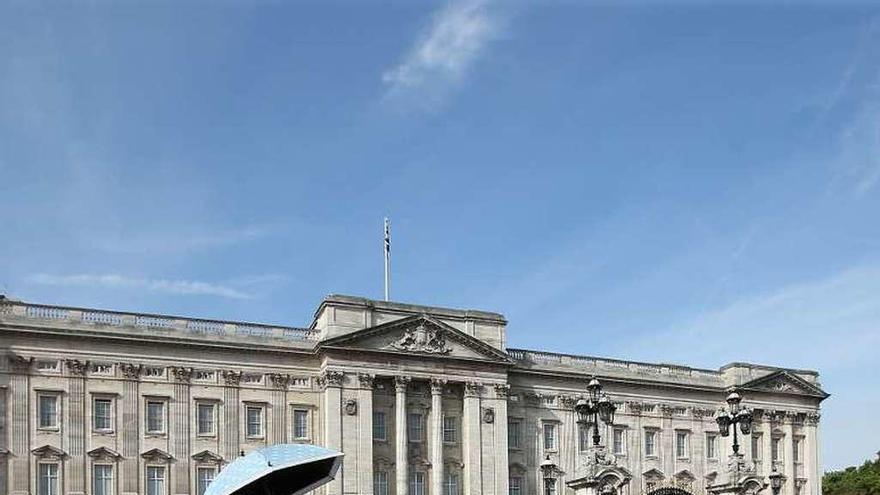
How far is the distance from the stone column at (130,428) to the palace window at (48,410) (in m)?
3.26

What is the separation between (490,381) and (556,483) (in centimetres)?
769

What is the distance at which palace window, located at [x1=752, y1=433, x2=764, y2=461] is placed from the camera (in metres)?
81.3

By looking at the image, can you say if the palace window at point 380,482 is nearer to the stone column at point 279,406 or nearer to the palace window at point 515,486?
the stone column at point 279,406

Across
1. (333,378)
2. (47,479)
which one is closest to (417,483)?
(333,378)

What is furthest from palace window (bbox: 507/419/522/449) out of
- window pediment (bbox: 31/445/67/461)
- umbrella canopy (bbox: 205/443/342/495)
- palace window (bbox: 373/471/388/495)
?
umbrella canopy (bbox: 205/443/342/495)

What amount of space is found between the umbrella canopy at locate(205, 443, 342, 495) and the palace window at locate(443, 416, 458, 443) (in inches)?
1383

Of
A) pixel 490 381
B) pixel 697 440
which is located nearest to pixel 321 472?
pixel 490 381

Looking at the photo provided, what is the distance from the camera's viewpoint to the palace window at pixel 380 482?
225 feet

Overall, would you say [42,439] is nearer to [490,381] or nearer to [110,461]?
[110,461]

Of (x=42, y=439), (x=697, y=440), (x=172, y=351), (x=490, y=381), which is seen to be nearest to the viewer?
(x=42, y=439)

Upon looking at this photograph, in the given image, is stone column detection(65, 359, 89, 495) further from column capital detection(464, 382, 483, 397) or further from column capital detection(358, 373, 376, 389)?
column capital detection(464, 382, 483, 397)

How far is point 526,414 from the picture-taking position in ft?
246

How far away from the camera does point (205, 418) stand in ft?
218

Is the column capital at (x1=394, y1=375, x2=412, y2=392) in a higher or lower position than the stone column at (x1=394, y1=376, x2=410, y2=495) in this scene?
higher
